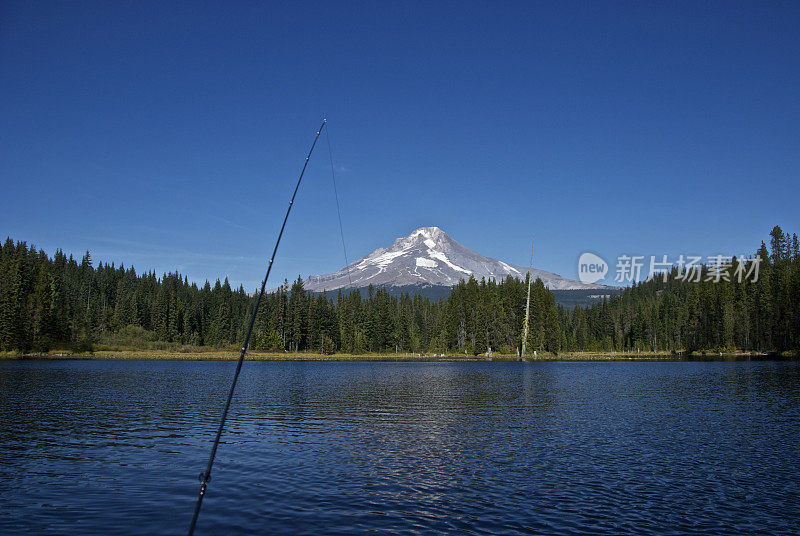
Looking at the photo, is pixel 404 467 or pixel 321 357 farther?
pixel 321 357

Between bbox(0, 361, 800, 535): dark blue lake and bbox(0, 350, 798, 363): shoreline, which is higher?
bbox(0, 361, 800, 535): dark blue lake

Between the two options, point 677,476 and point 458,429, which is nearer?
point 677,476

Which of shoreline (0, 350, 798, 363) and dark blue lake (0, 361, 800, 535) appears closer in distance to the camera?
dark blue lake (0, 361, 800, 535)

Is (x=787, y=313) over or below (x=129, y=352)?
over

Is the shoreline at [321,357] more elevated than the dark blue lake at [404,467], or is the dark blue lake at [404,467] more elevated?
the dark blue lake at [404,467]

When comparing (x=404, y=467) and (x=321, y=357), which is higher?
(x=404, y=467)

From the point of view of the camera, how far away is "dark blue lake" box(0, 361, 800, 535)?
13156 millimetres

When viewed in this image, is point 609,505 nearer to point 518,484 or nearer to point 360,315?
point 518,484

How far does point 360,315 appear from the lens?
16200cm

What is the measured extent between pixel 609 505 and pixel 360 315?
148955mm

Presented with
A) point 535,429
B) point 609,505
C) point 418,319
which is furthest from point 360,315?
point 609,505

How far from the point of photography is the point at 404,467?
18.5 meters

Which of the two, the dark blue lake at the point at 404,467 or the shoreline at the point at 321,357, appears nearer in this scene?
the dark blue lake at the point at 404,467

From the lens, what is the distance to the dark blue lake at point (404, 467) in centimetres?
1316
